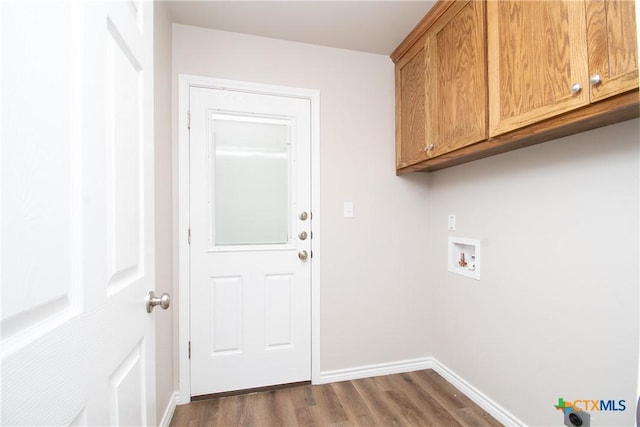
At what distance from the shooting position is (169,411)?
5.42ft

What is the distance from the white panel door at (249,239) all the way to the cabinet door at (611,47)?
4.90ft

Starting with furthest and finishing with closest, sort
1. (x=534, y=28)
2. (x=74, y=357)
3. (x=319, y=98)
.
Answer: (x=319, y=98), (x=534, y=28), (x=74, y=357)

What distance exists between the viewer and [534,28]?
1.09m

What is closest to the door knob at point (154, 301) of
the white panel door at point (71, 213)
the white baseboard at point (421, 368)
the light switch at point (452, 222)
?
the white panel door at point (71, 213)

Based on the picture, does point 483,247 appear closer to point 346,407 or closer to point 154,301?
point 346,407

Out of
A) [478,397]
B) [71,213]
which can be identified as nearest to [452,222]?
[478,397]

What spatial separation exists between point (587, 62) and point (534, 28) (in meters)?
0.28

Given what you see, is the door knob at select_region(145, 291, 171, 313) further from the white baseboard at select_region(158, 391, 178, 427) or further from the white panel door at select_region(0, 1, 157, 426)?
the white baseboard at select_region(158, 391, 178, 427)

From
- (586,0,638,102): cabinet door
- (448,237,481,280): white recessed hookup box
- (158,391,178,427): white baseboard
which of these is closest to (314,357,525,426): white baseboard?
(448,237,481,280): white recessed hookup box

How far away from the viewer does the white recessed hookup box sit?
1.81m

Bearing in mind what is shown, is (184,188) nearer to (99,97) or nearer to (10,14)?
(99,97)

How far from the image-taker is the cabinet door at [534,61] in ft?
3.16

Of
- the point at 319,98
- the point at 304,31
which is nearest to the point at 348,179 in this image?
the point at 319,98

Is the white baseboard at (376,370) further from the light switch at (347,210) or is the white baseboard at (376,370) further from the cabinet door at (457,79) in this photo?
the cabinet door at (457,79)
